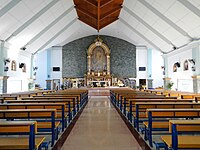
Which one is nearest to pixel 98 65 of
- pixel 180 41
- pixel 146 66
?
pixel 146 66

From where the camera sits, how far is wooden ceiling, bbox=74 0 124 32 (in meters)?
13.3

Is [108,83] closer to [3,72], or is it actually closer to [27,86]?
[27,86]

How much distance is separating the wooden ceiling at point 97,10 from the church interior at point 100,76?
0.07m

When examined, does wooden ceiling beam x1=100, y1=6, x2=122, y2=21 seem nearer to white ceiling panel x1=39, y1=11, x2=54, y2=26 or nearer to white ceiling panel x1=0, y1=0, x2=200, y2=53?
white ceiling panel x1=0, y1=0, x2=200, y2=53

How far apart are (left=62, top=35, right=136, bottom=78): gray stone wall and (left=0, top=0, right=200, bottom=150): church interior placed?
4.3 inches

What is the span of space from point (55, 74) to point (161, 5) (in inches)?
592

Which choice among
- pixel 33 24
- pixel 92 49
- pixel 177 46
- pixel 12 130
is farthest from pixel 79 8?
pixel 12 130

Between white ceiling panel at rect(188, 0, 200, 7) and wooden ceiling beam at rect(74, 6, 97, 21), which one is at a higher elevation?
wooden ceiling beam at rect(74, 6, 97, 21)

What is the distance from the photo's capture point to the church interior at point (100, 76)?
3.69 m

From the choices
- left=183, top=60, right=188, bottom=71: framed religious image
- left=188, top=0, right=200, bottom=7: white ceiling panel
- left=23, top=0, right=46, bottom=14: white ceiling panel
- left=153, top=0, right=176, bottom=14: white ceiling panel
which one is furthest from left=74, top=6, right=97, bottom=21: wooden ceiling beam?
left=188, top=0, right=200, bottom=7: white ceiling panel

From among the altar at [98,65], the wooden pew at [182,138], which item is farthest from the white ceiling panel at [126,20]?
the wooden pew at [182,138]

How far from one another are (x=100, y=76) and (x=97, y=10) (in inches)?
388

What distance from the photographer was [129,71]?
78.2 ft

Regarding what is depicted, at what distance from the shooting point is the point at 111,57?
24.2 metres
